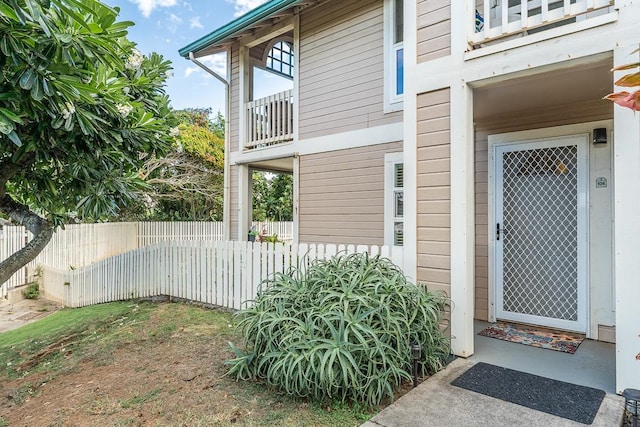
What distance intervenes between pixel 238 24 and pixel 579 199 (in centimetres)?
640

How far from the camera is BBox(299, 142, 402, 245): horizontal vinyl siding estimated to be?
20.4 feet

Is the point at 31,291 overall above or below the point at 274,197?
below

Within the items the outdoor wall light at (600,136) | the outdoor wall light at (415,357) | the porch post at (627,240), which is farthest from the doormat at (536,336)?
the outdoor wall light at (600,136)

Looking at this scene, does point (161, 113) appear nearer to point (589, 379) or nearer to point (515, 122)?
point (515, 122)

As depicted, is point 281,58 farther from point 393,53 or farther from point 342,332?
point 342,332

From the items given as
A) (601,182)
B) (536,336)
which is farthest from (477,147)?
(536,336)

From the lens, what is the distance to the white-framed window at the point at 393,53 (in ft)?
19.8

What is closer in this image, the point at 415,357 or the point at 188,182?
the point at 415,357

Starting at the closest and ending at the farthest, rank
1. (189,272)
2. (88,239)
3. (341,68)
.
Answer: (341,68), (189,272), (88,239)

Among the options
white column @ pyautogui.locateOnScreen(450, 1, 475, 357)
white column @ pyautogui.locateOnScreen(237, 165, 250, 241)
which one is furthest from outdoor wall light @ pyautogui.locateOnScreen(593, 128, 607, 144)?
white column @ pyautogui.locateOnScreen(237, 165, 250, 241)

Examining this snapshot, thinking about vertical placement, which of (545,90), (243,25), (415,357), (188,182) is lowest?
(415,357)

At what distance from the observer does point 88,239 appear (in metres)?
10.7

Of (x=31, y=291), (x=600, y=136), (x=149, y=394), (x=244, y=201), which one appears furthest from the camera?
(x=31, y=291)

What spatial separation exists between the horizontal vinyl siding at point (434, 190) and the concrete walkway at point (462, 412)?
111cm
